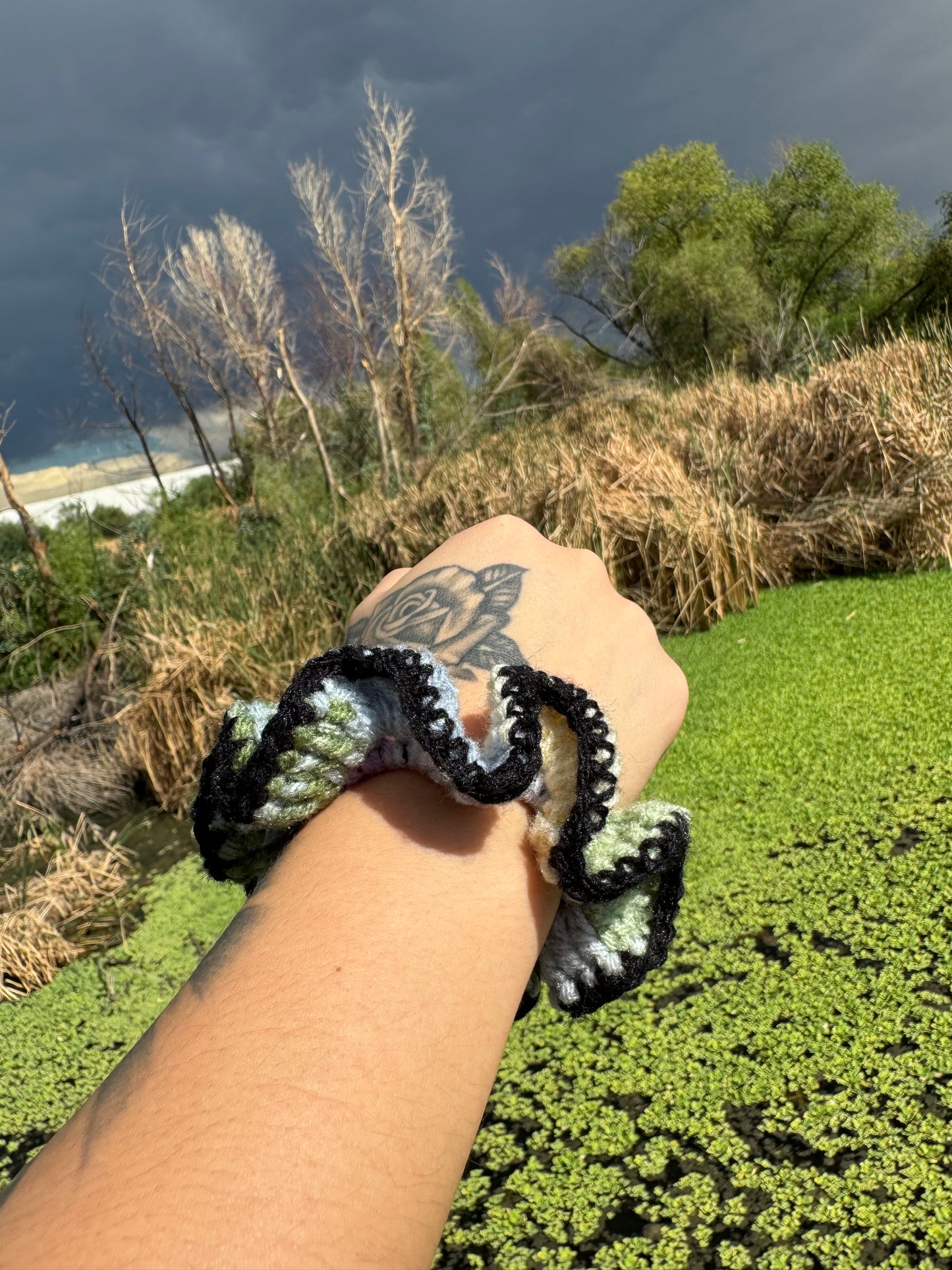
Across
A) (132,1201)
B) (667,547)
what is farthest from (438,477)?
(132,1201)

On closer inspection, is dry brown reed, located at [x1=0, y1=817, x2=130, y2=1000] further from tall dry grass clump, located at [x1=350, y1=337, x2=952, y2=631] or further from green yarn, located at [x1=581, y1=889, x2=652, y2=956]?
green yarn, located at [x1=581, y1=889, x2=652, y2=956]

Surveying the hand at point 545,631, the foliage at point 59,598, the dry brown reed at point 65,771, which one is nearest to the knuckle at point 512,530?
the hand at point 545,631

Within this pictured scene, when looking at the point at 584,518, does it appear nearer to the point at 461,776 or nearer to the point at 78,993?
the point at 78,993

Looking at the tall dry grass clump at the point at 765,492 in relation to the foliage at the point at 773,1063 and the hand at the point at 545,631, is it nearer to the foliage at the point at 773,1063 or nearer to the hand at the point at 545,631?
the foliage at the point at 773,1063

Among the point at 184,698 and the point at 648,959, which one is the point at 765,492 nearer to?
the point at 184,698

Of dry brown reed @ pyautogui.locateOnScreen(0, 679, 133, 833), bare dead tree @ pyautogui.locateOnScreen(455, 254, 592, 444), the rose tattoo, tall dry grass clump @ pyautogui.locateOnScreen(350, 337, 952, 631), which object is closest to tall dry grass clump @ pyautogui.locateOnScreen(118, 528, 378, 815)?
dry brown reed @ pyautogui.locateOnScreen(0, 679, 133, 833)

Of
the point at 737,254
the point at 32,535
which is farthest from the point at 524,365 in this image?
the point at 32,535
